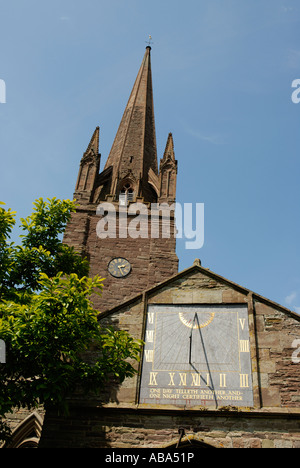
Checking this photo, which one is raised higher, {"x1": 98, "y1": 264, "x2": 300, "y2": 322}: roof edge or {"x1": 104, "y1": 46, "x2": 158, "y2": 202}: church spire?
{"x1": 104, "y1": 46, "x2": 158, "y2": 202}: church spire

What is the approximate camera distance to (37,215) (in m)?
11.8

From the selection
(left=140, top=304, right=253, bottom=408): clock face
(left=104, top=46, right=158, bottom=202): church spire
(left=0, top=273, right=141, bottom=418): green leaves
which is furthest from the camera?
(left=104, top=46, right=158, bottom=202): church spire

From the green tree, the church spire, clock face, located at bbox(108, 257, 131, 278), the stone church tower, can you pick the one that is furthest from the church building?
the church spire

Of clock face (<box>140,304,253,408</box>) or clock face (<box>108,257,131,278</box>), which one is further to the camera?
clock face (<box>108,257,131,278</box>)

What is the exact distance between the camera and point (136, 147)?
103 ft

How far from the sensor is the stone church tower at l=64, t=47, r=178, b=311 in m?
21.0

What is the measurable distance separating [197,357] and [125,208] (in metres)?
14.2

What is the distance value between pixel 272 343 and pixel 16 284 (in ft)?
19.5

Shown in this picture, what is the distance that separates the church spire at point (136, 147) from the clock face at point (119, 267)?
18.3ft

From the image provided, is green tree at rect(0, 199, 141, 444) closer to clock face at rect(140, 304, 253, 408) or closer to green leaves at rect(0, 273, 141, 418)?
green leaves at rect(0, 273, 141, 418)

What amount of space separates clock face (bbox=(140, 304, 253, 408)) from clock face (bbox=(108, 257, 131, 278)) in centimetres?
958

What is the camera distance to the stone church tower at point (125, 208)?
69.1ft

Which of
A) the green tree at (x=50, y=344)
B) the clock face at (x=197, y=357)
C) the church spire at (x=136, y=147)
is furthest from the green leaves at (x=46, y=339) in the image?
the church spire at (x=136, y=147)
